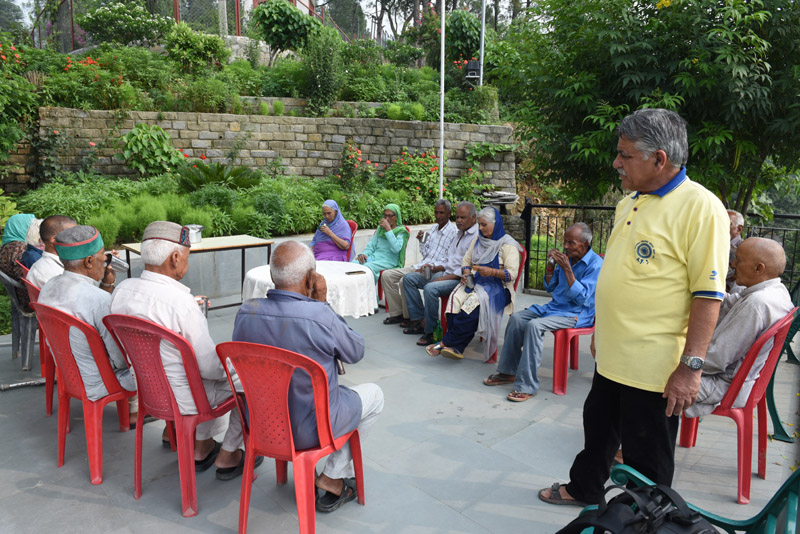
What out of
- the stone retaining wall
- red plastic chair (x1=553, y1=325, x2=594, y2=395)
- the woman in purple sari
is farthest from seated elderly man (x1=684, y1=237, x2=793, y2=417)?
the stone retaining wall

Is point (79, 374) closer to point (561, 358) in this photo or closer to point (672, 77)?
point (561, 358)

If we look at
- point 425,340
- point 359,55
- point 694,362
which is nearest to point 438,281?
point 425,340

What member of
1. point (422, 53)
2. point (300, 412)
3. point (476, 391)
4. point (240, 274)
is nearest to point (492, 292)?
point (476, 391)

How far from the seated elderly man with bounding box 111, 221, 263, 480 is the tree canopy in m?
3.29

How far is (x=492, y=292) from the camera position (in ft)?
15.1

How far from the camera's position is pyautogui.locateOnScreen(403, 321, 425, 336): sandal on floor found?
5398 mm

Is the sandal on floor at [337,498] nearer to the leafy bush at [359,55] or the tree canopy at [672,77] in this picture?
the tree canopy at [672,77]

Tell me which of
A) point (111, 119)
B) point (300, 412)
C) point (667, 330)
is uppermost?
point (111, 119)

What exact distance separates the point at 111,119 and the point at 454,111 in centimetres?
687

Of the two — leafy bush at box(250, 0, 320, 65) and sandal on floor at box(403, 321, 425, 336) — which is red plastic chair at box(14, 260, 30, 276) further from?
leafy bush at box(250, 0, 320, 65)

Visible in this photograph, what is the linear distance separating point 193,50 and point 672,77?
1030 centimetres

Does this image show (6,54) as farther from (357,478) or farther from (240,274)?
(357,478)

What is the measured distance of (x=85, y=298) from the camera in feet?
9.47

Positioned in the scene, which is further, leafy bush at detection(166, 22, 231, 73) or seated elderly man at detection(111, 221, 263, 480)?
leafy bush at detection(166, 22, 231, 73)
